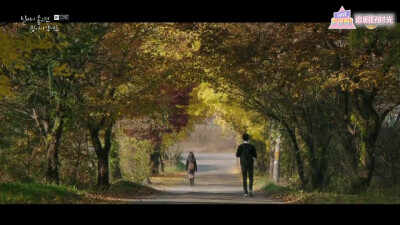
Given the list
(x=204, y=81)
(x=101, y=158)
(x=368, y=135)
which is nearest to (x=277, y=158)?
(x=204, y=81)

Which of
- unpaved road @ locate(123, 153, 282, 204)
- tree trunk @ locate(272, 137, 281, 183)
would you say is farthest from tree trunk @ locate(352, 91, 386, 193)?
tree trunk @ locate(272, 137, 281, 183)

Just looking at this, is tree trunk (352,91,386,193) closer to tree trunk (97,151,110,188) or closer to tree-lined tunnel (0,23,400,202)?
tree-lined tunnel (0,23,400,202)

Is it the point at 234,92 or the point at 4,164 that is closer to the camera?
the point at 4,164

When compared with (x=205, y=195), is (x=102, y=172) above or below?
above

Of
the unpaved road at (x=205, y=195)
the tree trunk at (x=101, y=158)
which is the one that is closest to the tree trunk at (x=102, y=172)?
the tree trunk at (x=101, y=158)

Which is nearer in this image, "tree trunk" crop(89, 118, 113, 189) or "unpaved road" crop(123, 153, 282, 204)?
"unpaved road" crop(123, 153, 282, 204)

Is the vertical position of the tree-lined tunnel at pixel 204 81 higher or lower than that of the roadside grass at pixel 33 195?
higher

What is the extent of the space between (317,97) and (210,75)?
4.80 metres

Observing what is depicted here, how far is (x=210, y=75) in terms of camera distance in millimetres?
29062

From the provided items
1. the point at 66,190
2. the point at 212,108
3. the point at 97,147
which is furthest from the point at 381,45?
the point at 212,108

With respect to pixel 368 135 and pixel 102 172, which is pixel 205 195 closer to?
pixel 102 172

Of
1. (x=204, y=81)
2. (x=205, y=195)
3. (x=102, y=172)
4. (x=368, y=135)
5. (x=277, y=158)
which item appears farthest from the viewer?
(x=277, y=158)

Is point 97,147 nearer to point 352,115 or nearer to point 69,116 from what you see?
point 69,116

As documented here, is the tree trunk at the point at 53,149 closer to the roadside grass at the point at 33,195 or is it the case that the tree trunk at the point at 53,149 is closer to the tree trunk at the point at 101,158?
the tree trunk at the point at 101,158
